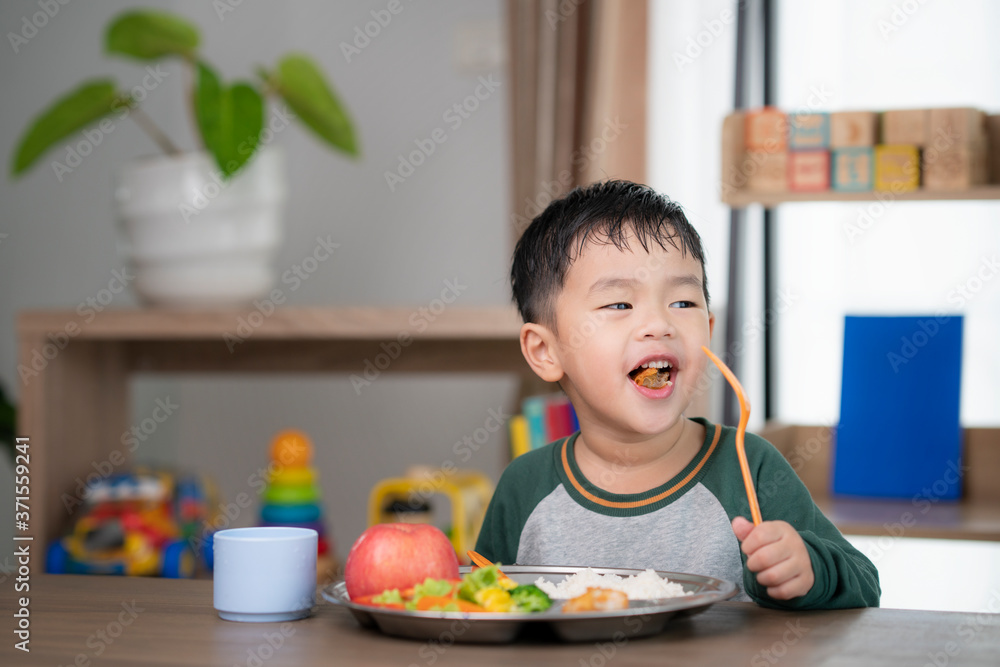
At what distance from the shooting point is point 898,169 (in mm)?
1608

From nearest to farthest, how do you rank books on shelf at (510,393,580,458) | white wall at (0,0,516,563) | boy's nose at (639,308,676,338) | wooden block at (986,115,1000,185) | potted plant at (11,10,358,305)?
boy's nose at (639,308,676,338) < wooden block at (986,115,1000,185) < books on shelf at (510,393,580,458) < potted plant at (11,10,358,305) < white wall at (0,0,516,563)

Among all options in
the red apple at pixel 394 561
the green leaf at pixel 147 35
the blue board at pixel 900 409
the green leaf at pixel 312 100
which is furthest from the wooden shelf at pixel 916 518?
the green leaf at pixel 147 35

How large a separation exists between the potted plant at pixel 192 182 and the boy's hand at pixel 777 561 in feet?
4.91

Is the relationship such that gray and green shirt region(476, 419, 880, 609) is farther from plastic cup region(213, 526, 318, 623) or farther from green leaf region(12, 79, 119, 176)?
green leaf region(12, 79, 119, 176)

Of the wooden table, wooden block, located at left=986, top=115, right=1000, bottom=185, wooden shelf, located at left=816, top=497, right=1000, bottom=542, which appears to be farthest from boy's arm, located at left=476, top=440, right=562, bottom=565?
wooden block, located at left=986, top=115, right=1000, bottom=185

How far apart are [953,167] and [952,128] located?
6cm

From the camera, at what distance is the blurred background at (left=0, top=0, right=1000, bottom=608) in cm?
220

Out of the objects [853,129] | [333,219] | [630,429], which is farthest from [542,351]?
[333,219]

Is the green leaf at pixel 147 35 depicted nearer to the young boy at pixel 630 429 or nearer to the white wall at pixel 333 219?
the white wall at pixel 333 219

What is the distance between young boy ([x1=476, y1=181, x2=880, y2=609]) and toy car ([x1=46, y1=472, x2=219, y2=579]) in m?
1.21

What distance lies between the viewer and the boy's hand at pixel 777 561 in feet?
2.29

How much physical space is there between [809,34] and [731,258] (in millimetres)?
535

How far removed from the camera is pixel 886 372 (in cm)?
174

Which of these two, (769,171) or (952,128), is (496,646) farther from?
(952,128)
